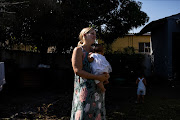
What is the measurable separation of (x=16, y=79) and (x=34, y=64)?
2906mm

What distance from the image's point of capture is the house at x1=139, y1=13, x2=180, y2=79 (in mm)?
12555

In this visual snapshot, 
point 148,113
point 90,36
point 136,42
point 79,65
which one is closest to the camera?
point 79,65

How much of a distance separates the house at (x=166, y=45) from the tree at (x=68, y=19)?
7.02 feet

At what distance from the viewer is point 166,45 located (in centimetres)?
1295

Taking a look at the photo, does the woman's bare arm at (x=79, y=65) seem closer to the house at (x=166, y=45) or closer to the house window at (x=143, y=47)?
the house at (x=166, y=45)

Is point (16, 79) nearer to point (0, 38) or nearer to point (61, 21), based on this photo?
point (0, 38)

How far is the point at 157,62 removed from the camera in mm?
15039

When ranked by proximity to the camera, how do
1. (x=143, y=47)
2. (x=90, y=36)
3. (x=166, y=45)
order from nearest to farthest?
(x=90, y=36), (x=166, y=45), (x=143, y=47)

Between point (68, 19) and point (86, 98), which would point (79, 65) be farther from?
point (68, 19)

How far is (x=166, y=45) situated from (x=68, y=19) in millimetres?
6924

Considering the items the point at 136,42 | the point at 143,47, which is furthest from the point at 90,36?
the point at 143,47

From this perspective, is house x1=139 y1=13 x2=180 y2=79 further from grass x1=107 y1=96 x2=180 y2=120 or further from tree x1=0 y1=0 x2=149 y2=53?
grass x1=107 y1=96 x2=180 y2=120

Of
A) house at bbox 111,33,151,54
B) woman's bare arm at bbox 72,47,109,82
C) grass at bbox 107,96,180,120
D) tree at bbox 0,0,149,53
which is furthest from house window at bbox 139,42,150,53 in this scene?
woman's bare arm at bbox 72,47,109,82

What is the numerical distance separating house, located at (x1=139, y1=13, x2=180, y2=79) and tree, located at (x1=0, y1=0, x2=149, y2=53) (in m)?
2.14
